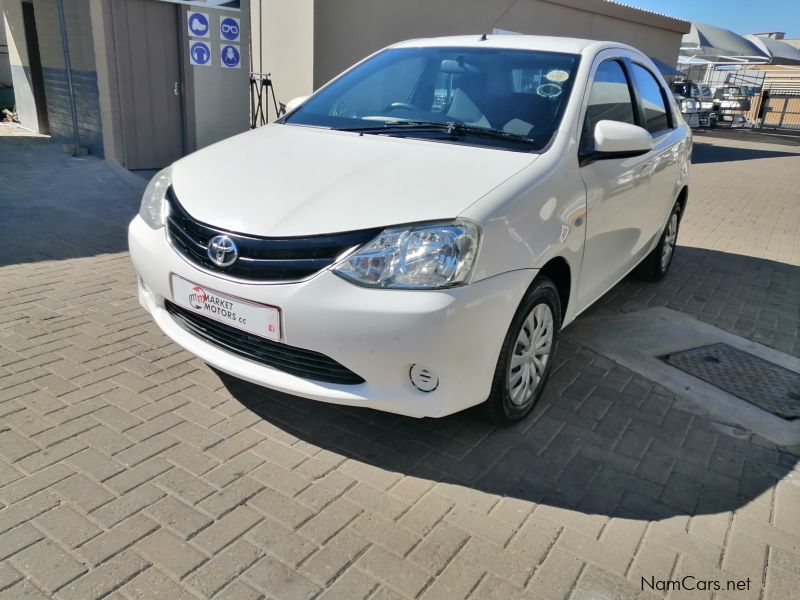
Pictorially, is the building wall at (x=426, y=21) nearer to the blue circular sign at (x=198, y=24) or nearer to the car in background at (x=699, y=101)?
the blue circular sign at (x=198, y=24)

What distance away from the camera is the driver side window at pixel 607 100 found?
11.3 feet

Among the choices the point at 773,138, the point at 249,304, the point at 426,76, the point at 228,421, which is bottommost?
the point at 773,138

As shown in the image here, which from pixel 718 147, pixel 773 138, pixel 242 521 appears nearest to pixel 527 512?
pixel 242 521

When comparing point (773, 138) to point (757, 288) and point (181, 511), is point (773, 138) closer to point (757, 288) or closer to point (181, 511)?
point (757, 288)

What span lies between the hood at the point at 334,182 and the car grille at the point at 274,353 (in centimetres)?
48

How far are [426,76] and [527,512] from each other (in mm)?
2627

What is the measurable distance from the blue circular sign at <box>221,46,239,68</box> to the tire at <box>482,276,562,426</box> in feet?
26.0

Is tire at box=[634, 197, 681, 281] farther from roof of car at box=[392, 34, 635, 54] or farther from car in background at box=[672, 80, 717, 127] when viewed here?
car in background at box=[672, 80, 717, 127]

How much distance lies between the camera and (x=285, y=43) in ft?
31.6

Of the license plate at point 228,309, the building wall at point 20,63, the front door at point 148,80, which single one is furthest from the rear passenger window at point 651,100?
the building wall at point 20,63

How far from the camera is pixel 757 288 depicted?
5785 millimetres

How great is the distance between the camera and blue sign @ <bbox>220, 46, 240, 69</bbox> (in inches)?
372

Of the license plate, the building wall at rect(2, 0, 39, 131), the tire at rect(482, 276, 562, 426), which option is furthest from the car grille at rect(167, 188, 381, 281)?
the building wall at rect(2, 0, 39, 131)

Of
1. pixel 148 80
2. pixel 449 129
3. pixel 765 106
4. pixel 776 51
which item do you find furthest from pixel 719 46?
pixel 449 129
